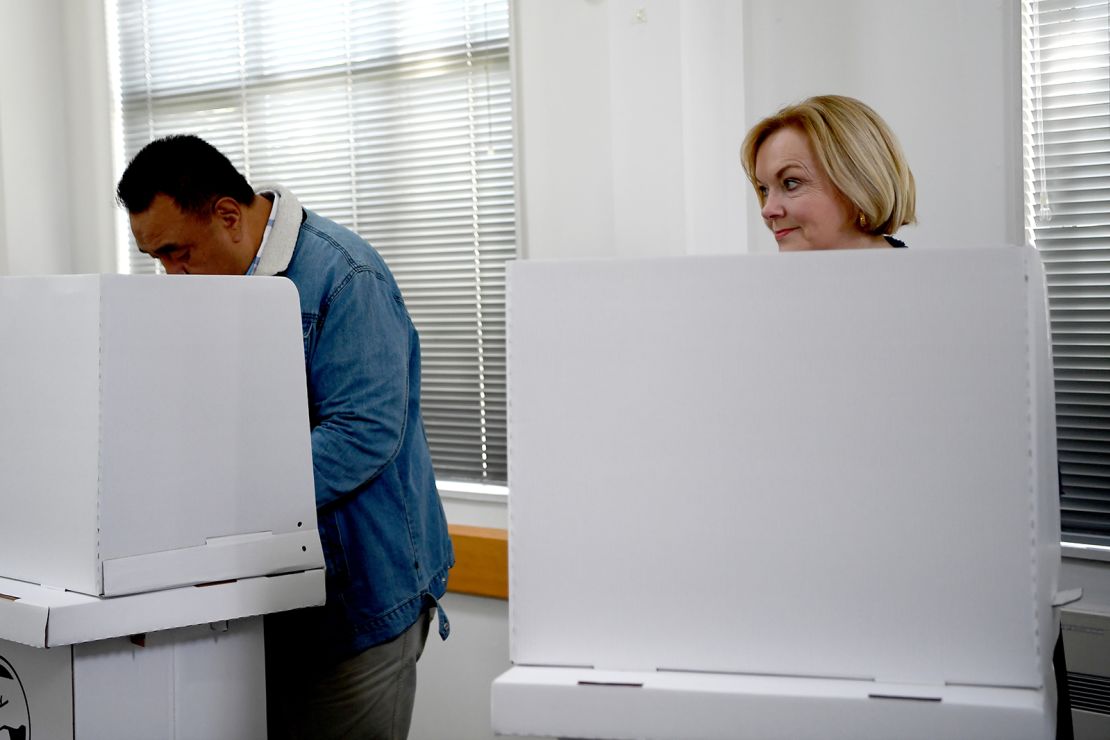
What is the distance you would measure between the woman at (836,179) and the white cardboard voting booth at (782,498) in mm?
587

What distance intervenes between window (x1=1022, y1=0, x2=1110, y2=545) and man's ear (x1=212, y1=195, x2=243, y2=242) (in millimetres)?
1431

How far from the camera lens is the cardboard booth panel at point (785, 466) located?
25.8 inches

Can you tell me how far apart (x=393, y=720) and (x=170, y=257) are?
727 mm

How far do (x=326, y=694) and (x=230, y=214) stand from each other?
2.19ft

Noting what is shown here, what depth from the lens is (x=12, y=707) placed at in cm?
96

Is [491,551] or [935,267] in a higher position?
[935,267]

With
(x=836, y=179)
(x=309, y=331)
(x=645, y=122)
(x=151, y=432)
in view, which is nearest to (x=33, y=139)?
(x=645, y=122)

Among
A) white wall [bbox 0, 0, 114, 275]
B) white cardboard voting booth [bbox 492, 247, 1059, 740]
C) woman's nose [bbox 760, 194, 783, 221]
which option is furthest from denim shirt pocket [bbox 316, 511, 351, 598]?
white wall [bbox 0, 0, 114, 275]

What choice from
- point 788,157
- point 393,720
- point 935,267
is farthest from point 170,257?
point 935,267

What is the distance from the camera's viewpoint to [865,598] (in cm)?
68

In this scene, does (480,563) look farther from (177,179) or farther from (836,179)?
(836,179)

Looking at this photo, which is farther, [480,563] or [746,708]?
[480,563]

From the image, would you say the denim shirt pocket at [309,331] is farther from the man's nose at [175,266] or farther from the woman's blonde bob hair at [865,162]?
the woman's blonde bob hair at [865,162]

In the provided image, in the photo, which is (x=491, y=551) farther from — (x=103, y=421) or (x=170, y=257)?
(x=103, y=421)
